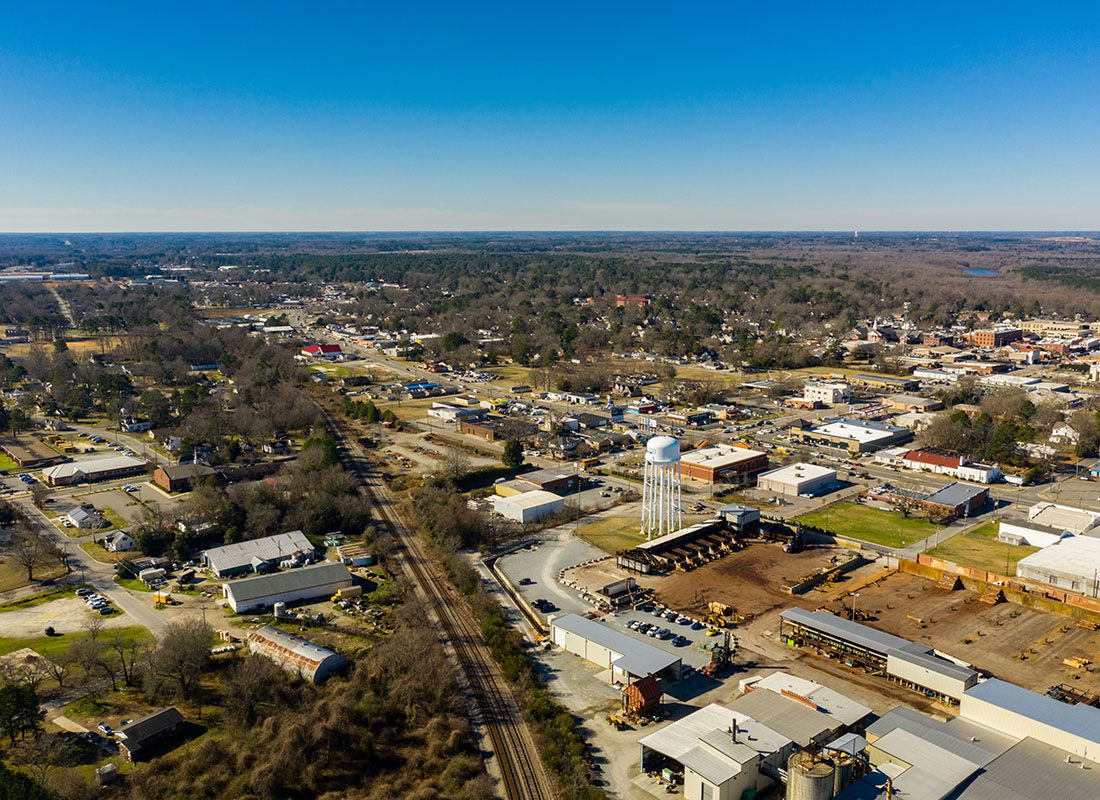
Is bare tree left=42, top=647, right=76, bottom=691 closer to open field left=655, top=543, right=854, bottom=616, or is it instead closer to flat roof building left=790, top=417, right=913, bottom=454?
open field left=655, top=543, right=854, bottom=616

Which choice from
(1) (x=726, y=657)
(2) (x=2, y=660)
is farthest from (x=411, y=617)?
(2) (x=2, y=660)

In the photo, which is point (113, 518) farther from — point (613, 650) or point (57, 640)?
point (613, 650)

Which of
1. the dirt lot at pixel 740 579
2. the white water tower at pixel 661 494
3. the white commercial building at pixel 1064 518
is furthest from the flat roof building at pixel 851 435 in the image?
the dirt lot at pixel 740 579

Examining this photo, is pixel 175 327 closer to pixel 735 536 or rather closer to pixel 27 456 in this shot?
pixel 27 456

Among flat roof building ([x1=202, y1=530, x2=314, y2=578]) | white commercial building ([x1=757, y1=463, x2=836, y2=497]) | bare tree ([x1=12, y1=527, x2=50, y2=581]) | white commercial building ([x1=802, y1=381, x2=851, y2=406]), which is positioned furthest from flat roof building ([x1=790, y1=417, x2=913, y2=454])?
bare tree ([x1=12, y1=527, x2=50, y2=581])

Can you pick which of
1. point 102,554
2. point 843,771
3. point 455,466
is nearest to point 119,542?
point 102,554

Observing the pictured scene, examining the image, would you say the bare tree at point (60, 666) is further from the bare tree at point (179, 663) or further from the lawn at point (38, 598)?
the lawn at point (38, 598)

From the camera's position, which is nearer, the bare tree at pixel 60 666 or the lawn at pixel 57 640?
the bare tree at pixel 60 666
